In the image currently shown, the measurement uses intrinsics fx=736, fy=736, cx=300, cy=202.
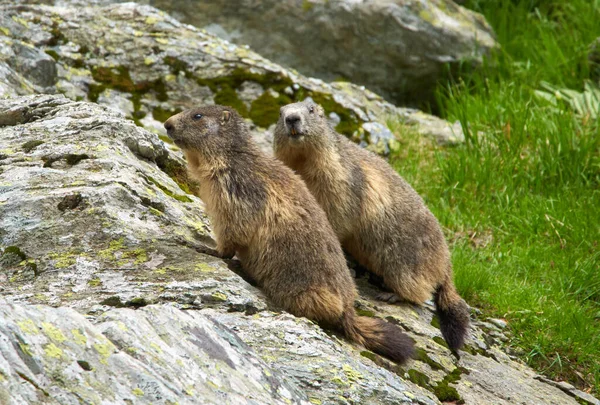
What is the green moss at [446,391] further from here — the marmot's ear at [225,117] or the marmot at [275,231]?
the marmot's ear at [225,117]

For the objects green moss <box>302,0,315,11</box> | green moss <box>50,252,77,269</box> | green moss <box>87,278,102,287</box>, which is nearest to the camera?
green moss <box>87,278,102,287</box>

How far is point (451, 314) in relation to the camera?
6.58m

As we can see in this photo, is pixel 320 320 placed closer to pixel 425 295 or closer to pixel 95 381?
pixel 425 295

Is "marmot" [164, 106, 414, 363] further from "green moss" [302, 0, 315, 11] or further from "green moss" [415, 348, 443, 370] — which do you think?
"green moss" [302, 0, 315, 11]

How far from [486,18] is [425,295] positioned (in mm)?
8168

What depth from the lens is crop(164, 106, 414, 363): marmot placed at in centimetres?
525

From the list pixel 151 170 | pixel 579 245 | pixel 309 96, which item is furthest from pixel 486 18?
pixel 151 170

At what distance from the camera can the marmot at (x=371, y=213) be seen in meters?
6.69

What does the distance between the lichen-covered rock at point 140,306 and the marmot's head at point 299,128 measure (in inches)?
40.6

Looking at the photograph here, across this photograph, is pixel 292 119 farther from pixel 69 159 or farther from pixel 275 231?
pixel 69 159

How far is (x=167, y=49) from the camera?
9.26 metres

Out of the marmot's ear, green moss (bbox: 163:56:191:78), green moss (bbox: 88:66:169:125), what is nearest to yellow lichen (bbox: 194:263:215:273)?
the marmot's ear

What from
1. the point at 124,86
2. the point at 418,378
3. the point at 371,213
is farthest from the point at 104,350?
the point at 124,86

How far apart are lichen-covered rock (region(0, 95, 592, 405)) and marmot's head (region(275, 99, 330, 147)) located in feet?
3.38
